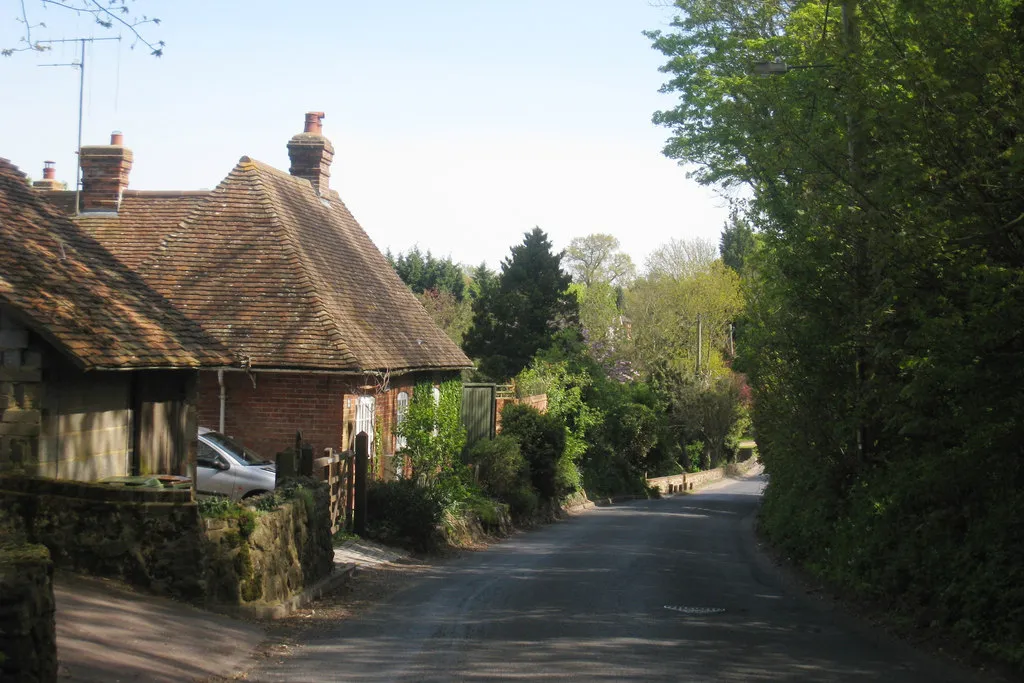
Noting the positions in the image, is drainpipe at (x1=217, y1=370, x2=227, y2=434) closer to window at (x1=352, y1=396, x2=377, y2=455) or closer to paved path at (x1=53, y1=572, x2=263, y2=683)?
window at (x1=352, y1=396, x2=377, y2=455)

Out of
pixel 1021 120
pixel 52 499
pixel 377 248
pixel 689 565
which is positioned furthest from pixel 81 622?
pixel 377 248

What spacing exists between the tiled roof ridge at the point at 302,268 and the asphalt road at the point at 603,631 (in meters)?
4.81

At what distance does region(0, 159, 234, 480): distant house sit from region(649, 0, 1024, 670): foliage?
8.50 meters

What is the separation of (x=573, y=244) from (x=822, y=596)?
211 ft

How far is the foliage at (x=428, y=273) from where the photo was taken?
196 feet

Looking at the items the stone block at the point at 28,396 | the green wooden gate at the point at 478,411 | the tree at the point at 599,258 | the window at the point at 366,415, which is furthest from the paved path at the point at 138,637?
the tree at the point at 599,258

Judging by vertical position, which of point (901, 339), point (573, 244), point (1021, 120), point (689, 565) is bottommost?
point (689, 565)

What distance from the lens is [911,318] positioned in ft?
37.3

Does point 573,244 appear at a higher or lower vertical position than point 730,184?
higher

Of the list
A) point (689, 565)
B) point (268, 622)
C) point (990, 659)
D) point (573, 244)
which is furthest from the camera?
point (573, 244)

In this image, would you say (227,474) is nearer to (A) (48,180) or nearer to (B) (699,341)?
(A) (48,180)

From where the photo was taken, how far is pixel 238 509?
11320 millimetres

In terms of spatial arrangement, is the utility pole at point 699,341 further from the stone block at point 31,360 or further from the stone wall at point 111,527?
the stone wall at point 111,527

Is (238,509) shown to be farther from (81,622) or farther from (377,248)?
(377,248)
